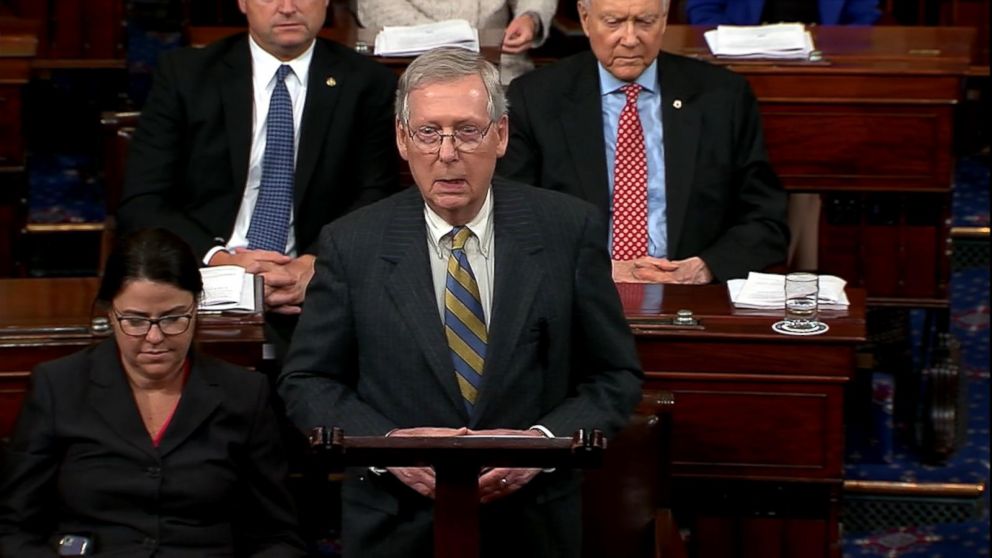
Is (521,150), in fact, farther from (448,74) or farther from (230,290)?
(448,74)

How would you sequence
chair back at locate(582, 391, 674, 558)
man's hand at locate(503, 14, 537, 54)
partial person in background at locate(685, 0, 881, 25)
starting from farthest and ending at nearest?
partial person in background at locate(685, 0, 881, 25)
man's hand at locate(503, 14, 537, 54)
chair back at locate(582, 391, 674, 558)

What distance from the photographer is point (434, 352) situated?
3092 mm

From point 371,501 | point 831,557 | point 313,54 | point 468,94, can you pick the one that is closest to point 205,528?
point 371,501

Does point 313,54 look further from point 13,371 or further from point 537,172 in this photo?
point 13,371

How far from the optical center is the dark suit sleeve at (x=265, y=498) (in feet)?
11.7

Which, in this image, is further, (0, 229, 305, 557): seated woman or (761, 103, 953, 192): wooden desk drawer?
(761, 103, 953, 192): wooden desk drawer

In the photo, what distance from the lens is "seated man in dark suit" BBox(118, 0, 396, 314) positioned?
15.5 ft

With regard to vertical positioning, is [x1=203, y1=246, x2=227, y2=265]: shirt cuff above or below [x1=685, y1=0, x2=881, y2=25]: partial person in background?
below

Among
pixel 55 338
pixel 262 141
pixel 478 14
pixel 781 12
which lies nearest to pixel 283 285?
pixel 262 141

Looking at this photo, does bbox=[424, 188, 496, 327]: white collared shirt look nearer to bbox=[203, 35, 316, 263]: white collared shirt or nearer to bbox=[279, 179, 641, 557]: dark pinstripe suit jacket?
bbox=[279, 179, 641, 557]: dark pinstripe suit jacket

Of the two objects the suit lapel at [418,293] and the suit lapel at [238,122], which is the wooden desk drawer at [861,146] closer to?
the suit lapel at [238,122]

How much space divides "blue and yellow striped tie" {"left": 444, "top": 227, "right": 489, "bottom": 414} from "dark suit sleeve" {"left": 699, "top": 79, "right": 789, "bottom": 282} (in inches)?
58.8

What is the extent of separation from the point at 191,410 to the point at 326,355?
50cm

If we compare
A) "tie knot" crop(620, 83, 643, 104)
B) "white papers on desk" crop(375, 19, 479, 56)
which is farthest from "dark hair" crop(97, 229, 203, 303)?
"white papers on desk" crop(375, 19, 479, 56)
